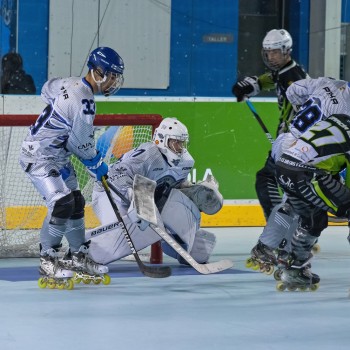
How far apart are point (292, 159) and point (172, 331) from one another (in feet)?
4.11

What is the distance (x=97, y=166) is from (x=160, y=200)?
816 mm

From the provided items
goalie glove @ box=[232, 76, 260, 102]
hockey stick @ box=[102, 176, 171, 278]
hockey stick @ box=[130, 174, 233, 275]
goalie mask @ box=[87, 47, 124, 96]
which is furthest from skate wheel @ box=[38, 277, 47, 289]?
goalie glove @ box=[232, 76, 260, 102]

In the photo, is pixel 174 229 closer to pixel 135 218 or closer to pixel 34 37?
pixel 135 218

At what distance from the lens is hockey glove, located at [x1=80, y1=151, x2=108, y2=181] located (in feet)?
20.2

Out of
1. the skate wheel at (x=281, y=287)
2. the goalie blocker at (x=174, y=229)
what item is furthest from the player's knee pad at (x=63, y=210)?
the skate wheel at (x=281, y=287)

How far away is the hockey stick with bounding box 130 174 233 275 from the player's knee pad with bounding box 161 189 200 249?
26 cm

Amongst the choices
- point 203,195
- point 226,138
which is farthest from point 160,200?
point 226,138

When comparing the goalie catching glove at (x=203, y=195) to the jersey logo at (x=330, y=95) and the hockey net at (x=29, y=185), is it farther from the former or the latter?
the jersey logo at (x=330, y=95)

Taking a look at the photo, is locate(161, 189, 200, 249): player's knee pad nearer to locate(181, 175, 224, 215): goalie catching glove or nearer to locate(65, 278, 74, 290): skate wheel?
locate(181, 175, 224, 215): goalie catching glove

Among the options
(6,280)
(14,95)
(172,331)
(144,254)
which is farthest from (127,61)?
(172,331)

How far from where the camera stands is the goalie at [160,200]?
6723 millimetres

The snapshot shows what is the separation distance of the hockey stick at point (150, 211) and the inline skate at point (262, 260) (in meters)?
0.31

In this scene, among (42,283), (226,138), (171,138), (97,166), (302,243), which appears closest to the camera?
(302,243)

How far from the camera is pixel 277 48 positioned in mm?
7309
